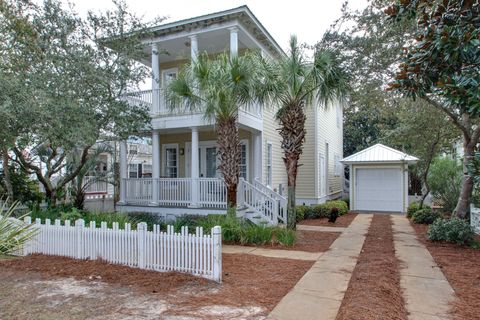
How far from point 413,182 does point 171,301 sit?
2125 cm

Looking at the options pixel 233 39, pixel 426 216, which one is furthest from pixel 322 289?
pixel 426 216

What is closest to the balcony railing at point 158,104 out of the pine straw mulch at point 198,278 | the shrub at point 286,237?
the shrub at point 286,237

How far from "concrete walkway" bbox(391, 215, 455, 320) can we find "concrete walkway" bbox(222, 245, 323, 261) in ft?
6.25

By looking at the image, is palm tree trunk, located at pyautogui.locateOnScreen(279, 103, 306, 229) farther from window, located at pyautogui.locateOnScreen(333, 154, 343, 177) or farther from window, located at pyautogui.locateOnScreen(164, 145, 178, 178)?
window, located at pyautogui.locateOnScreen(333, 154, 343, 177)

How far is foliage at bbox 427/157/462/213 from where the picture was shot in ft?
45.6

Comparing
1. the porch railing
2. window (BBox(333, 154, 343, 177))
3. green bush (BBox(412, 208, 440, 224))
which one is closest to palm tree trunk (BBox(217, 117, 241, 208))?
the porch railing

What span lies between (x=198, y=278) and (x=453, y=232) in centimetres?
729

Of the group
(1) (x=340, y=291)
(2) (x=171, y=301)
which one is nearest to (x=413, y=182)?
(1) (x=340, y=291)

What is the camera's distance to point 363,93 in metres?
12.0

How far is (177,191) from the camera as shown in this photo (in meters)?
12.3

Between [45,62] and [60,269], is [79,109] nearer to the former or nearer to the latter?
[45,62]

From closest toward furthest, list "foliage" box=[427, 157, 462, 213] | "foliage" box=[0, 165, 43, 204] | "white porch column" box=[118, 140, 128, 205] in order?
1. "foliage" box=[0, 165, 43, 204]
2. "white porch column" box=[118, 140, 128, 205]
3. "foliage" box=[427, 157, 462, 213]

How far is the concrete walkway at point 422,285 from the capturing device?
4637 millimetres

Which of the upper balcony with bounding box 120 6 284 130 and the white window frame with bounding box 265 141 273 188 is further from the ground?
the upper balcony with bounding box 120 6 284 130
